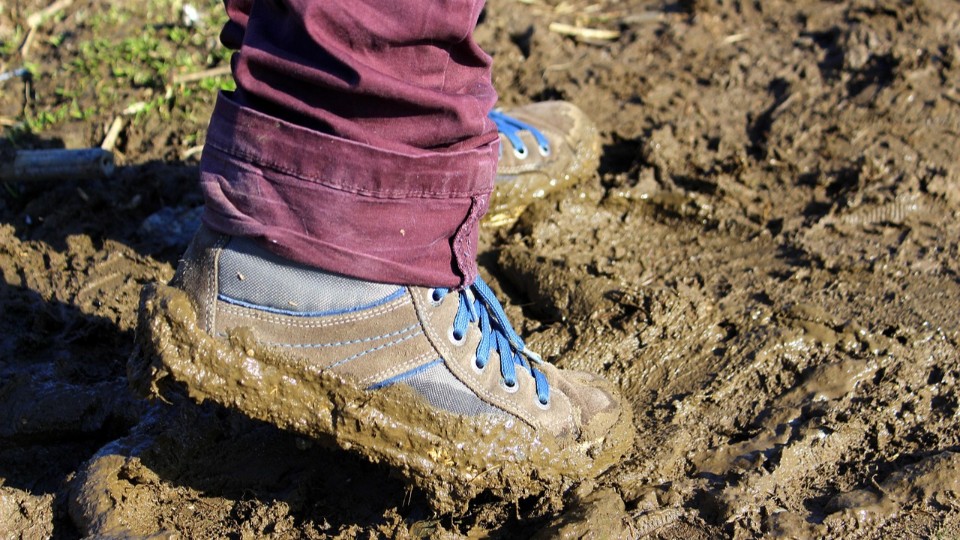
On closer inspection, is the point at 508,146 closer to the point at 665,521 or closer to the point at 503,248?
the point at 503,248

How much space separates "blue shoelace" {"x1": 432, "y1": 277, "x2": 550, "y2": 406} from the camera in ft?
6.08

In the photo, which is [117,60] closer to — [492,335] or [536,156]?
[536,156]

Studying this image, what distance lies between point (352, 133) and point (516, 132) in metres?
1.48

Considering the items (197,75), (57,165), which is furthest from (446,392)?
(197,75)

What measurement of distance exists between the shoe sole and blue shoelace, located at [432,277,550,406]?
114mm

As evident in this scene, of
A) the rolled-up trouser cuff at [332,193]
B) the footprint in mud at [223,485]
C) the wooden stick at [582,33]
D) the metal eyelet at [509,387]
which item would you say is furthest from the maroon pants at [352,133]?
the wooden stick at [582,33]

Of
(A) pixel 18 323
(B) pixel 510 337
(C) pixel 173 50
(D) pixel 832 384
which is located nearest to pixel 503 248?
Result: (B) pixel 510 337

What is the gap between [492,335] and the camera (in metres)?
1.94

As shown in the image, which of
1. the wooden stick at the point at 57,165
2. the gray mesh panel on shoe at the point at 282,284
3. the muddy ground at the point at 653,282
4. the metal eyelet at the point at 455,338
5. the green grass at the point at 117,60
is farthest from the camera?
the green grass at the point at 117,60

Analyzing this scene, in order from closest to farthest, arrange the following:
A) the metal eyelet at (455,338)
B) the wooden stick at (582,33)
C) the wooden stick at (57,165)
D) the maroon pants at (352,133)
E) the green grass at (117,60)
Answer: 1. the maroon pants at (352,133)
2. the metal eyelet at (455,338)
3. the wooden stick at (57,165)
4. the green grass at (117,60)
5. the wooden stick at (582,33)

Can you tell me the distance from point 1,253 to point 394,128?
1708mm

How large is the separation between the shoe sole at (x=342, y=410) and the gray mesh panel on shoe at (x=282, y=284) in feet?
0.29

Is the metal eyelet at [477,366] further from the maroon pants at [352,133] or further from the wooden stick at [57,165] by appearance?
the wooden stick at [57,165]

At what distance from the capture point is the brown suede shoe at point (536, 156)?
2.94 m
